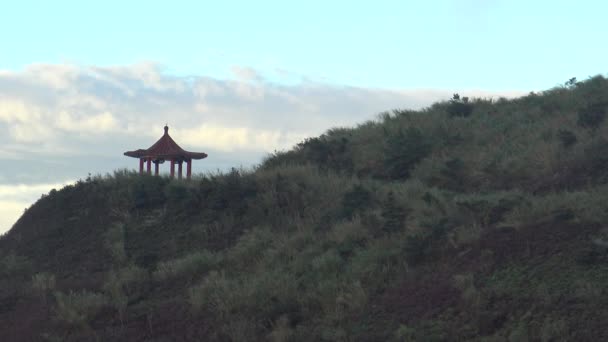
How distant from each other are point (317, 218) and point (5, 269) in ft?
31.0

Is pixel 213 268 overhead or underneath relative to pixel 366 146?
underneath

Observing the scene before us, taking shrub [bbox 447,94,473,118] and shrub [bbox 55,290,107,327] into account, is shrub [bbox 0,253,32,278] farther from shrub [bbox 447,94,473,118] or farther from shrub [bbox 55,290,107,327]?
shrub [bbox 447,94,473,118]

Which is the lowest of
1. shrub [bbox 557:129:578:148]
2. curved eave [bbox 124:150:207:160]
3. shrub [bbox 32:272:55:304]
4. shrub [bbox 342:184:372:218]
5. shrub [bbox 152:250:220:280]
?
shrub [bbox 32:272:55:304]

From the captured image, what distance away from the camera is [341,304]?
15.6 m

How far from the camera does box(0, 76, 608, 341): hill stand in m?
14.2

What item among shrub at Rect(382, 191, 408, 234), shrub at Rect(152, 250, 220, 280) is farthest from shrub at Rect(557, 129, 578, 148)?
shrub at Rect(152, 250, 220, 280)

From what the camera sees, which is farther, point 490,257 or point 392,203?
point 392,203

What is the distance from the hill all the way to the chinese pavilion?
10.1 feet

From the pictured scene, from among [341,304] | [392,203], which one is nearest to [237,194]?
[392,203]

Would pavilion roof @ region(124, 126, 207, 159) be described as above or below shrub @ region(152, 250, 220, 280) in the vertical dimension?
above

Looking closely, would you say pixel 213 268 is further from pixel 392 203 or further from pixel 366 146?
pixel 366 146

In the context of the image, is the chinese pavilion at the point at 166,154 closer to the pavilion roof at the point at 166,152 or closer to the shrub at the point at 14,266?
the pavilion roof at the point at 166,152

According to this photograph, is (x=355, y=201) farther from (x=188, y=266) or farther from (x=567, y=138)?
(x=567, y=138)

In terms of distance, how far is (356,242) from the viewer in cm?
1941
